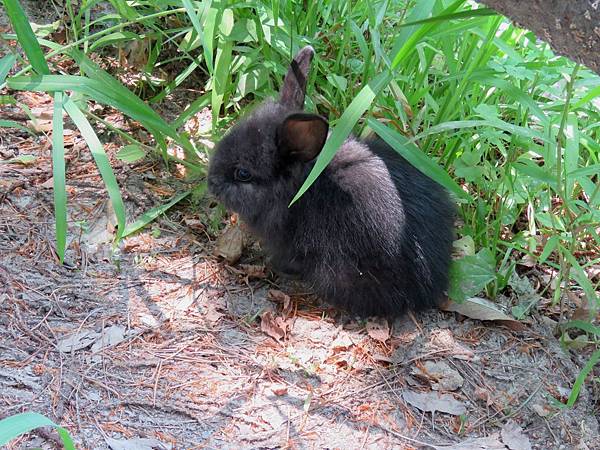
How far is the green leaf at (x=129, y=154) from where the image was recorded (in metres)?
3.25

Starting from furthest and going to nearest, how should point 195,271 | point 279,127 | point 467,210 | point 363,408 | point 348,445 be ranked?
1. point 467,210
2. point 195,271
3. point 279,127
4. point 363,408
5. point 348,445

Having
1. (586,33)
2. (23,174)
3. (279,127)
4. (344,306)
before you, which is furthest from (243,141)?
(586,33)

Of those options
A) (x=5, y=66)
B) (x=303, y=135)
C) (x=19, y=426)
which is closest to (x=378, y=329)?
(x=303, y=135)

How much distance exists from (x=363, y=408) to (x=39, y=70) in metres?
1.70

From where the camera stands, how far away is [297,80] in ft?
10.1

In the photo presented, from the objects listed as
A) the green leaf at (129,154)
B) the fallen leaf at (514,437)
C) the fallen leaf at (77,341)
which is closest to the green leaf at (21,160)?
the green leaf at (129,154)

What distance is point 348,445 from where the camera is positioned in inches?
95.3

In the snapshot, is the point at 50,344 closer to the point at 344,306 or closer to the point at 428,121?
the point at 344,306

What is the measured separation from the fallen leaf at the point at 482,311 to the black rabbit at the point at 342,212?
10 cm

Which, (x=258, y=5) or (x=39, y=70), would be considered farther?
(x=258, y=5)

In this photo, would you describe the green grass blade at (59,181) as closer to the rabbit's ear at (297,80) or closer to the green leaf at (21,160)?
the green leaf at (21,160)

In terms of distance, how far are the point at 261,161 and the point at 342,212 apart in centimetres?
41

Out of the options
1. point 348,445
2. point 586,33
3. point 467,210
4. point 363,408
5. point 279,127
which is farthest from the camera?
point 467,210

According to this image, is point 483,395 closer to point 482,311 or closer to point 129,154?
point 482,311
